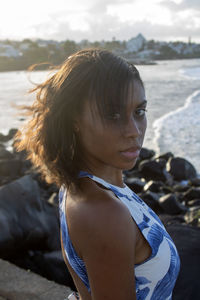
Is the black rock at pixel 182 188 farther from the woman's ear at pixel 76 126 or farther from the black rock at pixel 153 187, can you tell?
the woman's ear at pixel 76 126

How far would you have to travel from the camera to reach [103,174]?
4.07 feet

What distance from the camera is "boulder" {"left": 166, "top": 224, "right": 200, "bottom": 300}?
249 centimetres

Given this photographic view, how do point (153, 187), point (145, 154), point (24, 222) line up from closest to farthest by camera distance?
point (24, 222), point (153, 187), point (145, 154)

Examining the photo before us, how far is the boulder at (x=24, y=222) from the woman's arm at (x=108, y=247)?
8.87 feet

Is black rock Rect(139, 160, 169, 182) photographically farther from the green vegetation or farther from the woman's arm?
the green vegetation

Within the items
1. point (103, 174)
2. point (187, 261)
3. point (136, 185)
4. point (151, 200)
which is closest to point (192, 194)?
point (151, 200)

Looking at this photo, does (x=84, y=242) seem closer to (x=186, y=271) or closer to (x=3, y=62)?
(x=186, y=271)

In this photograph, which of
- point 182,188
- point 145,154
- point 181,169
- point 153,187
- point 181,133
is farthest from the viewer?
point 181,133

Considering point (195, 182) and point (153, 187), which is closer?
point (153, 187)

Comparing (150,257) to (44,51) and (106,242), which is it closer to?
(106,242)

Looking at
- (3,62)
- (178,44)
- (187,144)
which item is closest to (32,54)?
(3,62)

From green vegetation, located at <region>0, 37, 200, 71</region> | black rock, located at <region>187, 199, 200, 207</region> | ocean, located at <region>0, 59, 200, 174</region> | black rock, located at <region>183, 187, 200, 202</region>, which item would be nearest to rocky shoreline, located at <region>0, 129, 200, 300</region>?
black rock, located at <region>187, 199, 200, 207</region>

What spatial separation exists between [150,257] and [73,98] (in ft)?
1.78

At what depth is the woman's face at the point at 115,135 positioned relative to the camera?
1132 millimetres
